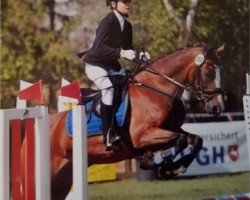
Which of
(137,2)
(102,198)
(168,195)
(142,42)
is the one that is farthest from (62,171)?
(137,2)

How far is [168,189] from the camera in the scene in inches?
114

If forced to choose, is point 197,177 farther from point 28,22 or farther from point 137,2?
point 28,22

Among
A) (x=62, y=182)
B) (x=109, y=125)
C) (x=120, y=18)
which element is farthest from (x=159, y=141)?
(x=120, y=18)

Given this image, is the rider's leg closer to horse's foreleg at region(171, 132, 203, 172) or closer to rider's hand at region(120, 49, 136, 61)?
rider's hand at region(120, 49, 136, 61)

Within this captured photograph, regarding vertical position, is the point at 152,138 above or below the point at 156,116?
below

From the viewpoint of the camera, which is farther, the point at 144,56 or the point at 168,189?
the point at 168,189

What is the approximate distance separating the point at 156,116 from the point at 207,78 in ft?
1.04

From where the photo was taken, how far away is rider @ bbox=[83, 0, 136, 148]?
8.82ft

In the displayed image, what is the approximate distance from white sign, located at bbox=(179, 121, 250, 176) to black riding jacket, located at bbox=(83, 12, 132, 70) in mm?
647

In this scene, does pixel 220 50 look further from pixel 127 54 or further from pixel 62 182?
pixel 62 182

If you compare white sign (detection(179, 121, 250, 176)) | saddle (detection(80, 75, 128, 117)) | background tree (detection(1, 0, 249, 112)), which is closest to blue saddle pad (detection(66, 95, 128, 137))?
saddle (detection(80, 75, 128, 117))

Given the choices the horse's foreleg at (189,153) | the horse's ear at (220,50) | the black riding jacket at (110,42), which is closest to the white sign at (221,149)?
the horse's foreleg at (189,153)

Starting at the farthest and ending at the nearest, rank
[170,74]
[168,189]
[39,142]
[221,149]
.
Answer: [221,149], [168,189], [170,74], [39,142]

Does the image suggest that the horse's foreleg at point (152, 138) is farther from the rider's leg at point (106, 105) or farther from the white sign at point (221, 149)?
the white sign at point (221, 149)
